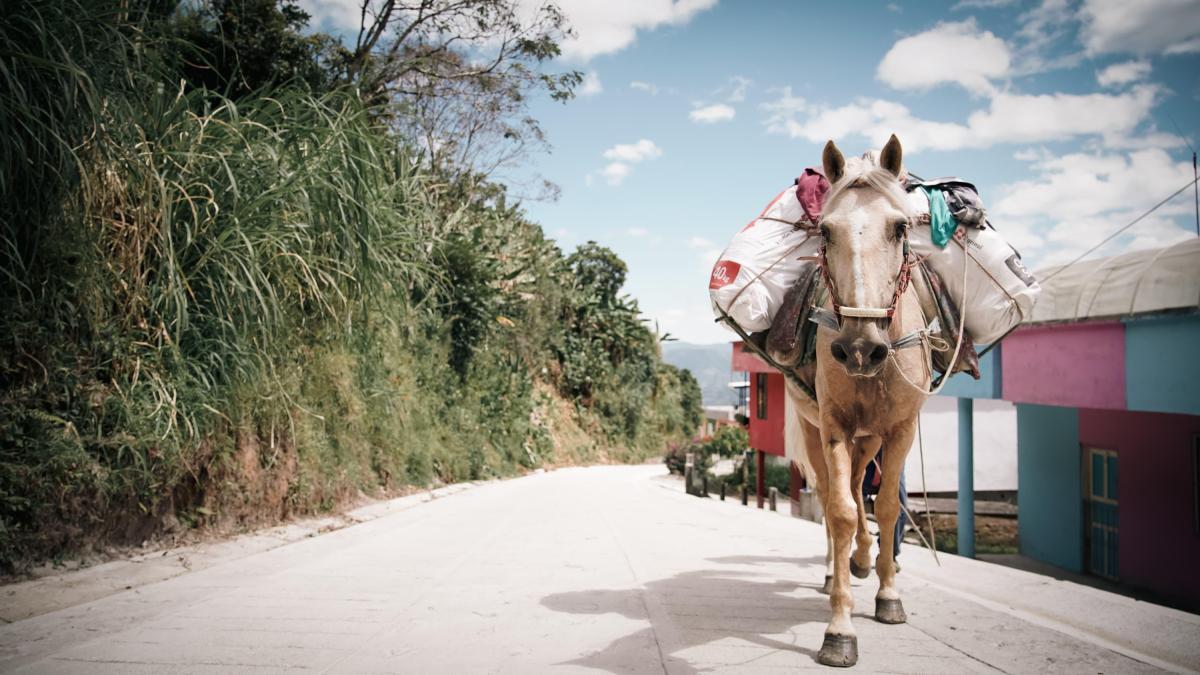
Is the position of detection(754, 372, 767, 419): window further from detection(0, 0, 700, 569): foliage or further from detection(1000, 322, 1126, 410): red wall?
detection(0, 0, 700, 569): foliage

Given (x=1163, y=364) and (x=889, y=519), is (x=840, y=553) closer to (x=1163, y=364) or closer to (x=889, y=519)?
(x=889, y=519)

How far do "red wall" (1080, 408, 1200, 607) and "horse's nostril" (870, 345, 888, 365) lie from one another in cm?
926

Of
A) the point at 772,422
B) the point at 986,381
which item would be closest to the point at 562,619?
the point at 986,381

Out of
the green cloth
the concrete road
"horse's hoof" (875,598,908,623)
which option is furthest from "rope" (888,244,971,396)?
the concrete road

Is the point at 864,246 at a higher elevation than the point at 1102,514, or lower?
higher

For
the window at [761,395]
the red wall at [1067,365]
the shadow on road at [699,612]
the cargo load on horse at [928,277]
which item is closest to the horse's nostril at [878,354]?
the cargo load on horse at [928,277]

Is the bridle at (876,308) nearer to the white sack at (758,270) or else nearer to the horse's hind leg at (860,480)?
the white sack at (758,270)

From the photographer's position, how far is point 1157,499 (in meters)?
11.0

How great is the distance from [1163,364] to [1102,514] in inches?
243

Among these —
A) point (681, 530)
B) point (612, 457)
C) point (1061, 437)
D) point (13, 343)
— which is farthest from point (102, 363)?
point (612, 457)

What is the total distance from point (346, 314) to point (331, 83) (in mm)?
6966

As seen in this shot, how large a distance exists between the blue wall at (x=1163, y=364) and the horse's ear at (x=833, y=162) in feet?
15.7

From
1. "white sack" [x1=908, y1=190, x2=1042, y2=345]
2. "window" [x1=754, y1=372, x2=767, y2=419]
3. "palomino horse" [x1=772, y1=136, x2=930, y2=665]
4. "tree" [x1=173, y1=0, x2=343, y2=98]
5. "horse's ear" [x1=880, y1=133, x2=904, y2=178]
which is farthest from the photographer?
"window" [x1=754, y1=372, x2=767, y2=419]

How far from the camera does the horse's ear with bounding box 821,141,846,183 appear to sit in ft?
14.6
